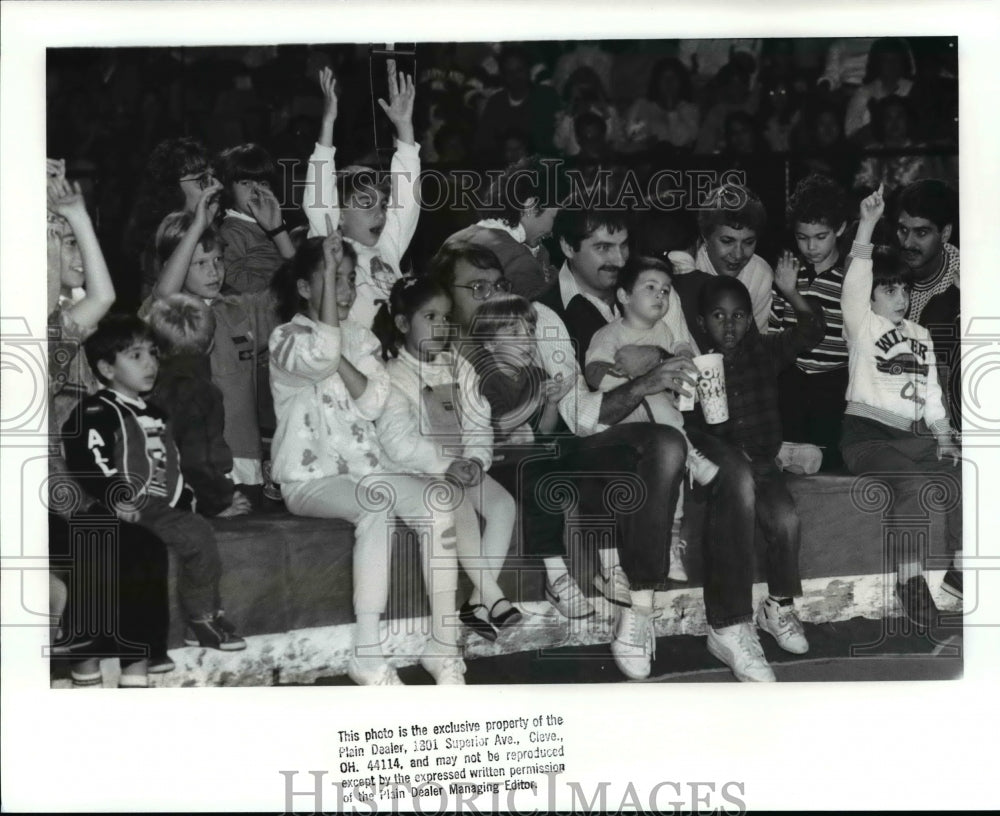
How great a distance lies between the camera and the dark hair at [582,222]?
505cm

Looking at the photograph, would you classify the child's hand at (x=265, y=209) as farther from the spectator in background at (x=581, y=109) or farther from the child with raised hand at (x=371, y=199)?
the spectator in background at (x=581, y=109)

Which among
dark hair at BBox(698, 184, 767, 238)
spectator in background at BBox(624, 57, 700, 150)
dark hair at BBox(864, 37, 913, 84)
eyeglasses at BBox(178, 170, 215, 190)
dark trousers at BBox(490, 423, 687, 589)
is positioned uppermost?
dark hair at BBox(864, 37, 913, 84)

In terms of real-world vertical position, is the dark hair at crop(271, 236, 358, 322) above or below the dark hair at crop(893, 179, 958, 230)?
below

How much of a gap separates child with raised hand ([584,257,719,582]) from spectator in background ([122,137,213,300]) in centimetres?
161

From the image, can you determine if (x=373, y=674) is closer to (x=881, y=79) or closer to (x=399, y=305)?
(x=399, y=305)

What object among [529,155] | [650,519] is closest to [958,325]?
[650,519]

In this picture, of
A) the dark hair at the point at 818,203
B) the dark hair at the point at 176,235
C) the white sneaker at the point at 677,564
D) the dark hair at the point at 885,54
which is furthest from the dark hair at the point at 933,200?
the dark hair at the point at 176,235

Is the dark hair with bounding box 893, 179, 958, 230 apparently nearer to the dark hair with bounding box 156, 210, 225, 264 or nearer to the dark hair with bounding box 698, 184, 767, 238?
the dark hair with bounding box 698, 184, 767, 238

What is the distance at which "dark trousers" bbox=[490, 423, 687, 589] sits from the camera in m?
5.03

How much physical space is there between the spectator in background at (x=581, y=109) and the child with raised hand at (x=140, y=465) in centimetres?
173

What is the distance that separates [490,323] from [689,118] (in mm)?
1075

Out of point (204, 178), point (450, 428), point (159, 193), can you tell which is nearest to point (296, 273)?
point (204, 178)

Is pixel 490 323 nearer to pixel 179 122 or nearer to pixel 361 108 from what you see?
pixel 361 108

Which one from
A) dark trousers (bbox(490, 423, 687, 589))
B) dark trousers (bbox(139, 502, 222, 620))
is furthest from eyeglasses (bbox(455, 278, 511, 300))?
dark trousers (bbox(139, 502, 222, 620))
